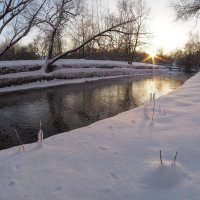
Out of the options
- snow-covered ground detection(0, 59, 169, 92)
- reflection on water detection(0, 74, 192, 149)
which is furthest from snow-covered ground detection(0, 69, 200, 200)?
snow-covered ground detection(0, 59, 169, 92)

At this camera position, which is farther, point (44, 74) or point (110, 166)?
point (44, 74)

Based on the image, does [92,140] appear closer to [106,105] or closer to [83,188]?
[83,188]

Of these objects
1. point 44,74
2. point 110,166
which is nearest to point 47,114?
point 110,166

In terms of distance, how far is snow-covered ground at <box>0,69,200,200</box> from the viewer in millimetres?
3521

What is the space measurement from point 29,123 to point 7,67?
13259 millimetres

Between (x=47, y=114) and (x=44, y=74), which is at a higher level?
(x=44, y=74)

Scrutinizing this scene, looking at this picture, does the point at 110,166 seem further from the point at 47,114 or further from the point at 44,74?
the point at 44,74

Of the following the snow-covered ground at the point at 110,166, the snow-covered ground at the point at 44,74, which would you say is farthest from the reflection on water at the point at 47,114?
the snow-covered ground at the point at 44,74

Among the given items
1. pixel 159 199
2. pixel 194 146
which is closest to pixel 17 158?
pixel 159 199

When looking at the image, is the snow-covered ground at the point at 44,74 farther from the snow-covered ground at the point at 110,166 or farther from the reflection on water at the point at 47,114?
the snow-covered ground at the point at 110,166

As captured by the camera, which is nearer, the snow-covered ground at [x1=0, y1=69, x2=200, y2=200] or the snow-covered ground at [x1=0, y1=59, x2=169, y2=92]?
the snow-covered ground at [x1=0, y1=69, x2=200, y2=200]

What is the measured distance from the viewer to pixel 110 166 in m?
4.25

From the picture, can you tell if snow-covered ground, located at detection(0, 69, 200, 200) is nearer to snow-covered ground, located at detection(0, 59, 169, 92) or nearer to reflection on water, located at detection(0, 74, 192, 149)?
reflection on water, located at detection(0, 74, 192, 149)

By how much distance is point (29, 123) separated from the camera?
918 centimetres
